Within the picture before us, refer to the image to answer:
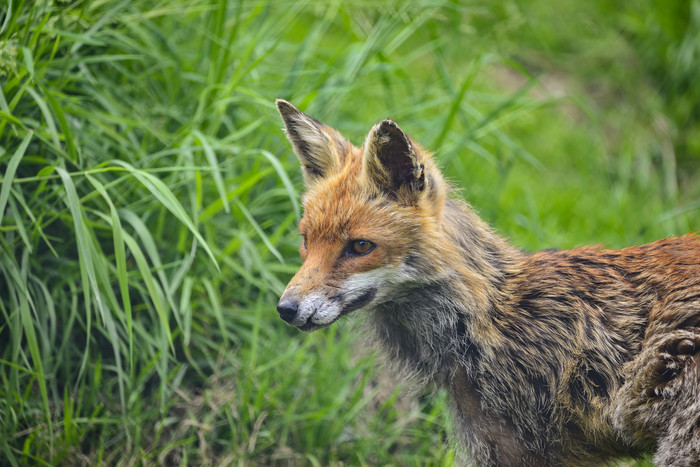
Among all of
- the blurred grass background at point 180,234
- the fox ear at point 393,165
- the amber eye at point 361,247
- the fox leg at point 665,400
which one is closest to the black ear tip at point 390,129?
the fox ear at point 393,165

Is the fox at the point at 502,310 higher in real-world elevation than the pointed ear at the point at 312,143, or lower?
lower

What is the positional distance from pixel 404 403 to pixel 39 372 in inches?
105

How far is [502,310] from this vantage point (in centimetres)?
394

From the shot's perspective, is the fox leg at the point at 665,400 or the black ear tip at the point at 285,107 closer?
Result: the fox leg at the point at 665,400

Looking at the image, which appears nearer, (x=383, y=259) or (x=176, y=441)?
(x=383, y=259)

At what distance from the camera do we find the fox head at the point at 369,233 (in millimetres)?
3611

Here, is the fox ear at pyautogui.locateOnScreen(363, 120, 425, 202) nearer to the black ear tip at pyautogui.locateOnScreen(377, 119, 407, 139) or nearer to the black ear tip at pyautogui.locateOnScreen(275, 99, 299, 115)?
the black ear tip at pyautogui.locateOnScreen(377, 119, 407, 139)

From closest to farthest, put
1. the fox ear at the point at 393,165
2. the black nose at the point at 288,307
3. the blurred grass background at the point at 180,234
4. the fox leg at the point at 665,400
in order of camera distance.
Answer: the fox leg at the point at 665,400 < the black nose at the point at 288,307 < the fox ear at the point at 393,165 < the blurred grass background at the point at 180,234

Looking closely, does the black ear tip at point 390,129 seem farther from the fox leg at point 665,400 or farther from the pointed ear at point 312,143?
the fox leg at point 665,400

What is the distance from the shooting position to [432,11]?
555 cm

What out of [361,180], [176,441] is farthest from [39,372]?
[361,180]

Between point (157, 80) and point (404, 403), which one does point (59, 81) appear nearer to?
point (157, 80)

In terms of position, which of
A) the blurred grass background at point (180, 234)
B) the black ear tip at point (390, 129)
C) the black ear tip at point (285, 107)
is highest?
the black ear tip at point (390, 129)

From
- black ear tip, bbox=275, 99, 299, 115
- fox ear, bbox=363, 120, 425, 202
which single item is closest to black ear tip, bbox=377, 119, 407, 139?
fox ear, bbox=363, 120, 425, 202
